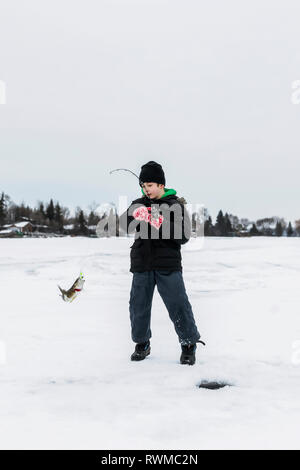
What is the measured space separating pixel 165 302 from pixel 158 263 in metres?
0.32

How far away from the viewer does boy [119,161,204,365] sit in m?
2.88

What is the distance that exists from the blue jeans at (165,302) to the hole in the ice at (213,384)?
45 cm

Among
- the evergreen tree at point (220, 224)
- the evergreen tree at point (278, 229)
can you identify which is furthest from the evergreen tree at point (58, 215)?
the evergreen tree at point (278, 229)

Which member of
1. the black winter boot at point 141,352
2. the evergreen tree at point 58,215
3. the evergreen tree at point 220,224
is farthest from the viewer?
the evergreen tree at point 58,215

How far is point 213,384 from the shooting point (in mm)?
2406

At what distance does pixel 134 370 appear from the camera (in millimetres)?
2664

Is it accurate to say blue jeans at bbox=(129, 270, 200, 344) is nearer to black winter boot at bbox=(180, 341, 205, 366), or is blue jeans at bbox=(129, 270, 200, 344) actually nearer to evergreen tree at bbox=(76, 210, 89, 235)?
black winter boot at bbox=(180, 341, 205, 366)

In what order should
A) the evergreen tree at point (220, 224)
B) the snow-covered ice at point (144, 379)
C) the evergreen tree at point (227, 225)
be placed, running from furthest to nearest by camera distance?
A: the evergreen tree at point (227, 225) < the evergreen tree at point (220, 224) < the snow-covered ice at point (144, 379)

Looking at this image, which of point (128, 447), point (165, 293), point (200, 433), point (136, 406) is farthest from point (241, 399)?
point (165, 293)

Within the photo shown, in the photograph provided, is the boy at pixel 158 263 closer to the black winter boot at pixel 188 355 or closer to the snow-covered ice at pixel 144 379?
the black winter boot at pixel 188 355

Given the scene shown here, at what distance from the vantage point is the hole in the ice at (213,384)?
238 cm

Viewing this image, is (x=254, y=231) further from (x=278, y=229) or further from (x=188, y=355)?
(x=188, y=355)

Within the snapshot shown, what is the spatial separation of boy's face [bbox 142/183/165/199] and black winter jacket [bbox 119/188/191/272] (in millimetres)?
77
